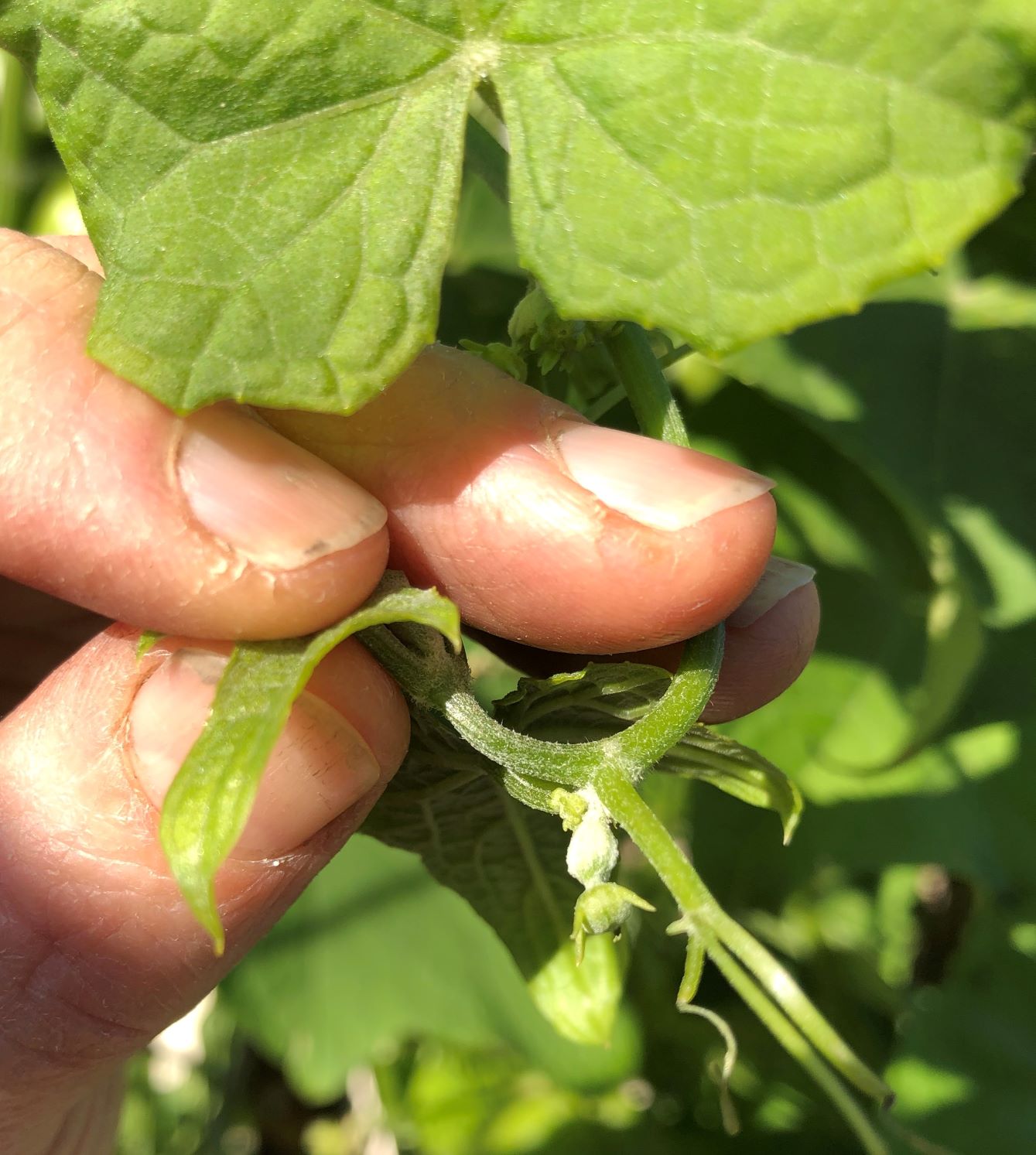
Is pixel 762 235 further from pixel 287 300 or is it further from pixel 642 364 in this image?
pixel 287 300

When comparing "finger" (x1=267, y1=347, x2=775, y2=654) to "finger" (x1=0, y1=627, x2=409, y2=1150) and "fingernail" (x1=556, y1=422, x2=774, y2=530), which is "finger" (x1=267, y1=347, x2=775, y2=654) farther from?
"finger" (x1=0, y1=627, x2=409, y2=1150)

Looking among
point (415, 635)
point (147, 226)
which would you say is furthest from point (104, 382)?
point (415, 635)

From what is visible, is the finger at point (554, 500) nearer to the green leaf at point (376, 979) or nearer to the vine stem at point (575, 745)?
the vine stem at point (575, 745)

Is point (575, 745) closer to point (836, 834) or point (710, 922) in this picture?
point (710, 922)

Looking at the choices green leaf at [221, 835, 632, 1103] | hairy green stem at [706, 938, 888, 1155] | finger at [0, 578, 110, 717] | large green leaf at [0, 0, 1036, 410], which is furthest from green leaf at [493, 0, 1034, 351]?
green leaf at [221, 835, 632, 1103]

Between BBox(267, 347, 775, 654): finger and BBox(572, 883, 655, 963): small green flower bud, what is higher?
BBox(267, 347, 775, 654): finger
